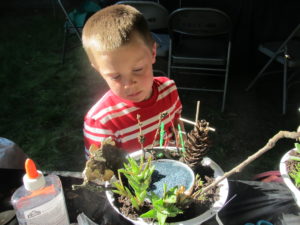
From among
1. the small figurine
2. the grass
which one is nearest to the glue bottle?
the small figurine

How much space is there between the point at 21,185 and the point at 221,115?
2.19 m

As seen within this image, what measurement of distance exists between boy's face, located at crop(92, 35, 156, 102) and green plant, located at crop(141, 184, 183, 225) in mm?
437

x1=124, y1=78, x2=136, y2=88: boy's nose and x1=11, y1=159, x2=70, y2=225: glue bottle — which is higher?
x1=124, y1=78, x2=136, y2=88: boy's nose

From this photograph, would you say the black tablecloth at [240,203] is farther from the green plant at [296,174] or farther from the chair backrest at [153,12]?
the chair backrest at [153,12]

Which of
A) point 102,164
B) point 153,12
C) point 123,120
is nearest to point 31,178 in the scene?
point 102,164

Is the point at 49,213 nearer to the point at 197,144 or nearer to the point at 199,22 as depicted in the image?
the point at 197,144

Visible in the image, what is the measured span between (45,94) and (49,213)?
264 centimetres

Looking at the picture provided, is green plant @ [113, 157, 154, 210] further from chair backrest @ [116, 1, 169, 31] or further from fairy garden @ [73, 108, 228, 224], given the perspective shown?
chair backrest @ [116, 1, 169, 31]

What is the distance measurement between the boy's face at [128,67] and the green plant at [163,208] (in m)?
0.44

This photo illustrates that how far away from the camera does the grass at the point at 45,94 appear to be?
246 centimetres

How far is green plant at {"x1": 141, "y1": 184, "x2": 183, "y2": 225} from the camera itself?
600 millimetres

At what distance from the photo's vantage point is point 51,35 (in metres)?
4.69

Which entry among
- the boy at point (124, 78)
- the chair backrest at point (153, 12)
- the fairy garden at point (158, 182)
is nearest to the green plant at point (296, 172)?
the fairy garden at point (158, 182)

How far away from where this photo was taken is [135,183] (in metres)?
0.64
